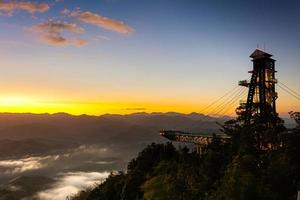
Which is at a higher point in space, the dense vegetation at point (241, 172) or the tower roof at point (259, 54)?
the tower roof at point (259, 54)

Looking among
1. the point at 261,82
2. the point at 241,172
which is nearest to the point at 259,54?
the point at 261,82

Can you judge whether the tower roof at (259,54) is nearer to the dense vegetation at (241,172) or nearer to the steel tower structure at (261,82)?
the steel tower structure at (261,82)

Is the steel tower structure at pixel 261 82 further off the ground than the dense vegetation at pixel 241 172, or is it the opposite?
the steel tower structure at pixel 261 82

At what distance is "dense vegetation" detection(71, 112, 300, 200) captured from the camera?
37.7 metres

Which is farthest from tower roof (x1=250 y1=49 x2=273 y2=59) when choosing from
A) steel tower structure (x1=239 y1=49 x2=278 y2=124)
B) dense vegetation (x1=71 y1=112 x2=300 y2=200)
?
dense vegetation (x1=71 y1=112 x2=300 y2=200)

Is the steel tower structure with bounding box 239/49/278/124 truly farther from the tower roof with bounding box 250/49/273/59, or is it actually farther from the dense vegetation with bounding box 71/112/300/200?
the dense vegetation with bounding box 71/112/300/200

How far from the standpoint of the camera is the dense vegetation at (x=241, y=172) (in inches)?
1485

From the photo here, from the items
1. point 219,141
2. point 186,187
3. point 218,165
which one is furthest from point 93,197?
point 186,187

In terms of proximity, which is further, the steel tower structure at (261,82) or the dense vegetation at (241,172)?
the steel tower structure at (261,82)

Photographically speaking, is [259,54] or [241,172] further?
[259,54]

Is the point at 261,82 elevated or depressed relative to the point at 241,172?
elevated

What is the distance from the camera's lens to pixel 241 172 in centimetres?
3819

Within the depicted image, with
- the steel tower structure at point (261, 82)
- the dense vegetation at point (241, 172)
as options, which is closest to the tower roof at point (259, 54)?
the steel tower structure at point (261, 82)

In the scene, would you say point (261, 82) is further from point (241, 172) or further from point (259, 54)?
point (241, 172)
